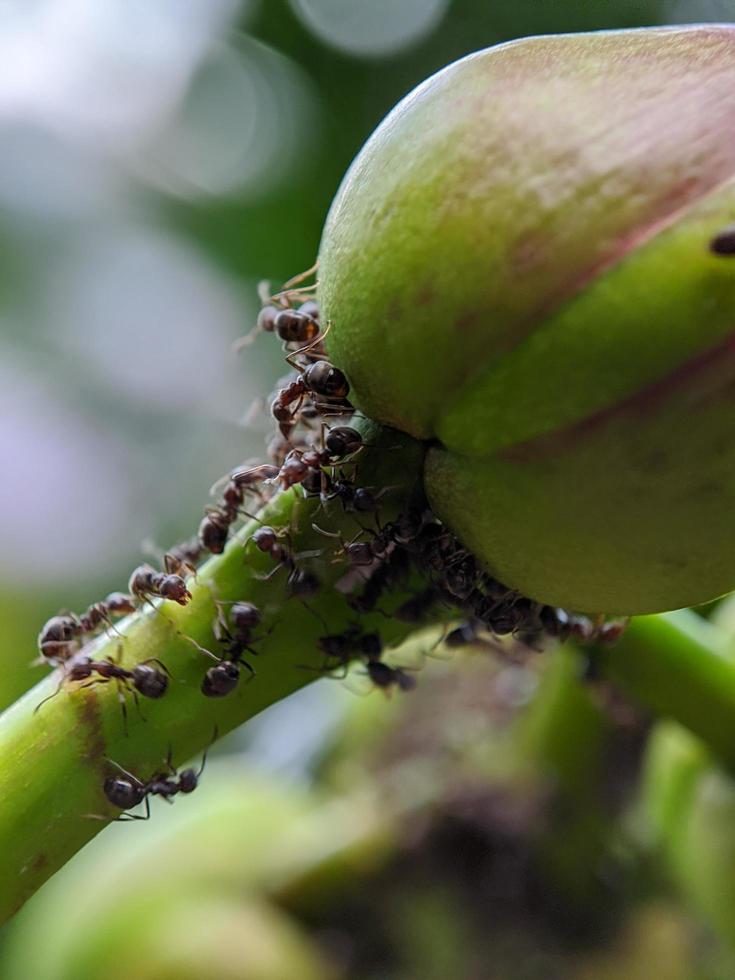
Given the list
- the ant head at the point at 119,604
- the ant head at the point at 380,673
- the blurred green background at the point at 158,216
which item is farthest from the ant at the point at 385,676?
the blurred green background at the point at 158,216

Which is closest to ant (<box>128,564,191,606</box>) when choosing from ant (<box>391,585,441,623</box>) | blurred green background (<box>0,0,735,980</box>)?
ant (<box>391,585,441,623</box>)

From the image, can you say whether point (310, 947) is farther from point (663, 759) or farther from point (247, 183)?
point (247, 183)

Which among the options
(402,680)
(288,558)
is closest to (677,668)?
(402,680)

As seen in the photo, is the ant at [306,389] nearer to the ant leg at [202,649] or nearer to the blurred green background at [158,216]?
the ant leg at [202,649]

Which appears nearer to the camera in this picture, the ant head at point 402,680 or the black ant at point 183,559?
the black ant at point 183,559

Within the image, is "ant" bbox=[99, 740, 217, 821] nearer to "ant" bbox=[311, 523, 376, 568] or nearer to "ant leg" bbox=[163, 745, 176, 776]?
"ant leg" bbox=[163, 745, 176, 776]

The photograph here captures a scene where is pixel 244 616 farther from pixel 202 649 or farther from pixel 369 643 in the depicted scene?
pixel 369 643
